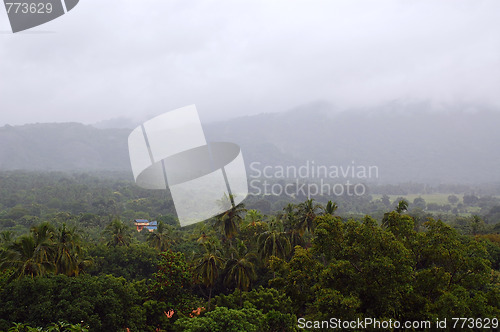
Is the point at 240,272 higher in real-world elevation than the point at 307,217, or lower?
lower

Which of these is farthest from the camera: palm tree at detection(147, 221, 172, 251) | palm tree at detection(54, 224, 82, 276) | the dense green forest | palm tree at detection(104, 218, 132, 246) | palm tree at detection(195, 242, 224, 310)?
palm tree at detection(147, 221, 172, 251)

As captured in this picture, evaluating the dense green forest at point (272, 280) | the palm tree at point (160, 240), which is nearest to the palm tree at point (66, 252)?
the dense green forest at point (272, 280)

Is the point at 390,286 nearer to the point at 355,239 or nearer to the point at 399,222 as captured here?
the point at 355,239

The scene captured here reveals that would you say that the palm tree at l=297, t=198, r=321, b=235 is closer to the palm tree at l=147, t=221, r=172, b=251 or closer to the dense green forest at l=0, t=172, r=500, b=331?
the dense green forest at l=0, t=172, r=500, b=331

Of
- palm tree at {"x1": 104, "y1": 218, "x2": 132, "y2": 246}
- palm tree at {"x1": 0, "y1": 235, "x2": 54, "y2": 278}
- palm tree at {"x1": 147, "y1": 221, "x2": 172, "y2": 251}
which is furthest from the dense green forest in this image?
palm tree at {"x1": 147, "y1": 221, "x2": 172, "y2": 251}

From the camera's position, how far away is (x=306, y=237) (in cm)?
4097

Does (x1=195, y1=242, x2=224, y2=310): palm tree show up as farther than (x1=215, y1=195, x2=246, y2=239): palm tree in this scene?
No

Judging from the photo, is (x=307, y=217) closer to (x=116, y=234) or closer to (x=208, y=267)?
(x=208, y=267)

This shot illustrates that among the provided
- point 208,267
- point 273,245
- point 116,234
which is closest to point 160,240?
point 116,234

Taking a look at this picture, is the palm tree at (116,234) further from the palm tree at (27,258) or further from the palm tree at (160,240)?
the palm tree at (27,258)

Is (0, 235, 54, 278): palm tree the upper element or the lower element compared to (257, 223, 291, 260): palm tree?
upper

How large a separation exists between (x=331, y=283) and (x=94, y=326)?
42.1 ft

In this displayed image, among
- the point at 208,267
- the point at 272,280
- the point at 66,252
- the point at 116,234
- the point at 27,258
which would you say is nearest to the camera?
the point at 272,280

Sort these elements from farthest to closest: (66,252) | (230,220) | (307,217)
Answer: (230,220) < (307,217) < (66,252)
